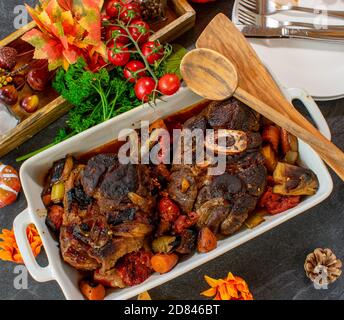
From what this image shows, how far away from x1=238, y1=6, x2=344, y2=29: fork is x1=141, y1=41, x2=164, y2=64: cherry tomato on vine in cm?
45

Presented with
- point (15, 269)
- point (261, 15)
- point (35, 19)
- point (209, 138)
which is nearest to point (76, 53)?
point (35, 19)

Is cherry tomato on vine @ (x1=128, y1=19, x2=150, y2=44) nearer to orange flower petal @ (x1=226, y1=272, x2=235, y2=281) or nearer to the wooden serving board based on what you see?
the wooden serving board

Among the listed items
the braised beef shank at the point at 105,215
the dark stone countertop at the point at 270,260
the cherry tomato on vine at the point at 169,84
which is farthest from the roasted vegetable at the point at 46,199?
the cherry tomato on vine at the point at 169,84

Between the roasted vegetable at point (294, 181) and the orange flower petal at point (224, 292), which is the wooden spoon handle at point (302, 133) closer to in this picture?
the roasted vegetable at point (294, 181)

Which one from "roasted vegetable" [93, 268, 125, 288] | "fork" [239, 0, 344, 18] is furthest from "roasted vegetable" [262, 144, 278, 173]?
"roasted vegetable" [93, 268, 125, 288]

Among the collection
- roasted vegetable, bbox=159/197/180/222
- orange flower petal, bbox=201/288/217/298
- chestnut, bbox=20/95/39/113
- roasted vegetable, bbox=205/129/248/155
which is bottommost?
orange flower petal, bbox=201/288/217/298

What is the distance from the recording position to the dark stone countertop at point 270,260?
261cm

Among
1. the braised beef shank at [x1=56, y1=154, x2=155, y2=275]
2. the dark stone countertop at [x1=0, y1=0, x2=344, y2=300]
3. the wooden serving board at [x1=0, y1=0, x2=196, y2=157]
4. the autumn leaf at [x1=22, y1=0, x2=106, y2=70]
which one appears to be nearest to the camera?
the braised beef shank at [x1=56, y1=154, x2=155, y2=275]

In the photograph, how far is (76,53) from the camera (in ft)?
8.00

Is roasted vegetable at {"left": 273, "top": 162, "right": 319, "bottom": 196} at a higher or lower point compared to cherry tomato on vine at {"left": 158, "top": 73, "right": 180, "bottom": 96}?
A: lower

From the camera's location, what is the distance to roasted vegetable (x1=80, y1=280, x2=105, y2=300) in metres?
2.21

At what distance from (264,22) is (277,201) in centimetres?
95
